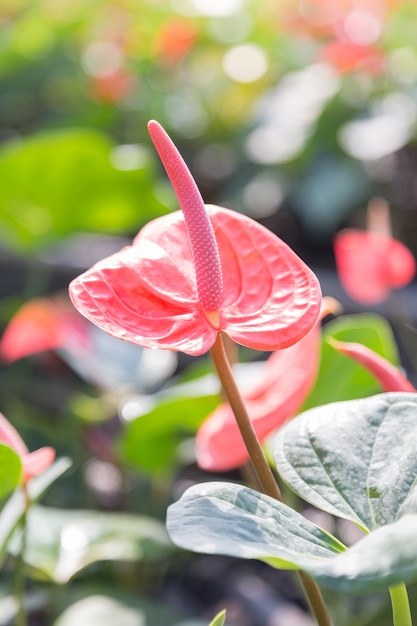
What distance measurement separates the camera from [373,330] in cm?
59

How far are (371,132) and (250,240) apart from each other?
1240mm

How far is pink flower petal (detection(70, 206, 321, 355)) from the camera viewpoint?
314mm

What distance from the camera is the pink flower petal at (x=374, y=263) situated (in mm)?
716

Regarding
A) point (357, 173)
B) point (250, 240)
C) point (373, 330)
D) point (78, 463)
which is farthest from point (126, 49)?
point (250, 240)

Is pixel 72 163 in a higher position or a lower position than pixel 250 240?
lower

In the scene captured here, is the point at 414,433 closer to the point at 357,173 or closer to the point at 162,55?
the point at 357,173

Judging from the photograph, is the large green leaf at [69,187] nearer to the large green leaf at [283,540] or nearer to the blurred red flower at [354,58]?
the blurred red flower at [354,58]

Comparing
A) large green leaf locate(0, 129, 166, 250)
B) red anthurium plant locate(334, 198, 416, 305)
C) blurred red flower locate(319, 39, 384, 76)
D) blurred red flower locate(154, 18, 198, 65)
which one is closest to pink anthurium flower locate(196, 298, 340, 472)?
red anthurium plant locate(334, 198, 416, 305)

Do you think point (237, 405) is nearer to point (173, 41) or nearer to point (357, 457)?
point (357, 457)

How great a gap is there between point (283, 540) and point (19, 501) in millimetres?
257

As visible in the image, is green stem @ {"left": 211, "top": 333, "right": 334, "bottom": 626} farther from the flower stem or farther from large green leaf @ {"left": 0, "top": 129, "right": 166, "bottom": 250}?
large green leaf @ {"left": 0, "top": 129, "right": 166, "bottom": 250}

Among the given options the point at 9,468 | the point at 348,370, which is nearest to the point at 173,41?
the point at 348,370

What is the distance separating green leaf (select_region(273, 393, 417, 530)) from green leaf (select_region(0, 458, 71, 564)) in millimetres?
149

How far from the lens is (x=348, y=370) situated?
59 centimetres
